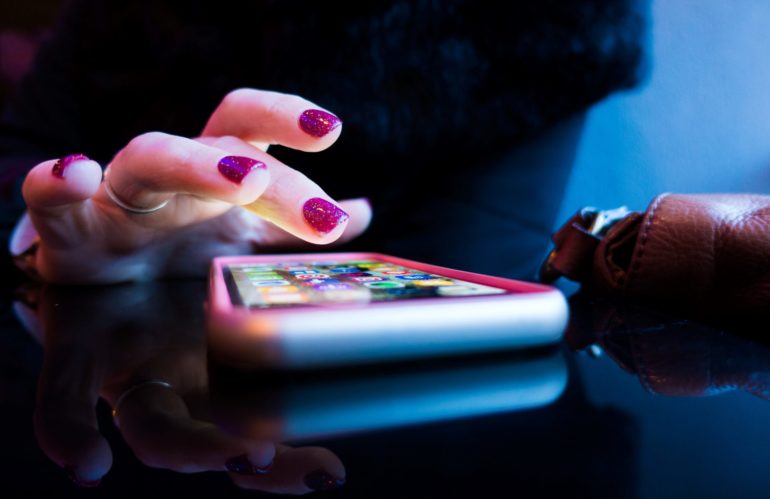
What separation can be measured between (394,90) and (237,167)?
0.33 metres

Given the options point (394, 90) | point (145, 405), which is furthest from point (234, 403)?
point (394, 90)

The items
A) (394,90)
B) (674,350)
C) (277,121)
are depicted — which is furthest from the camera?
(394,90)

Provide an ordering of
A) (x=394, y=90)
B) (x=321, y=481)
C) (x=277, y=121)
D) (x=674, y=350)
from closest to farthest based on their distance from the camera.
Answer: (x=321, y=481) → (x=674, y=350) → (x=277, y=121) → (x=394, y=90)

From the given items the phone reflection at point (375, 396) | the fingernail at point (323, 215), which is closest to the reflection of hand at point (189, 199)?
the fingernail at point (323, 215)

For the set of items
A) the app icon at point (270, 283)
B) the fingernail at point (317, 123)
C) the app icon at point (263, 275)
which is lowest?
the app icon at point (263, 275)

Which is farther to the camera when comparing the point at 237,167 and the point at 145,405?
the point at 237,167

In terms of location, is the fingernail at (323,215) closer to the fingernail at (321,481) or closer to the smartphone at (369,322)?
the smartphone at (369,322)

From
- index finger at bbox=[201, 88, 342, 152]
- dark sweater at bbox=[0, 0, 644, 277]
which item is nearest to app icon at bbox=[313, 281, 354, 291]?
index finger at bbox=[201, 88, 342, 152]

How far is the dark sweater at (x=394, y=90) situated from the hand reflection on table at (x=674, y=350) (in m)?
0.18

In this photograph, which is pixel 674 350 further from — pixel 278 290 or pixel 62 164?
pixel 62 164

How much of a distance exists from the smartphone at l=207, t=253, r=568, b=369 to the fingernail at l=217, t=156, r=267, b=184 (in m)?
0.06

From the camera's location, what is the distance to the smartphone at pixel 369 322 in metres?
0.19

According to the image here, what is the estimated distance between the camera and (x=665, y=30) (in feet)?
2.31

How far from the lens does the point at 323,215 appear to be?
1.00ft
